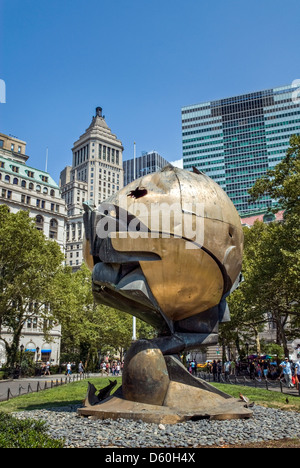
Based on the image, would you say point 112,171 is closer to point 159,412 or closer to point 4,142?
point 4,142

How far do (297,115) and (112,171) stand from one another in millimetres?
73465

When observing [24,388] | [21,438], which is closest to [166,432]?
[21,438]

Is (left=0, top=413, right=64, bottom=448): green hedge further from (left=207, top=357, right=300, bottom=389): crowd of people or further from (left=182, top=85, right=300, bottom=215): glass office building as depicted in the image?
(left=182, top=85, right=300, bottom=215): glass office building

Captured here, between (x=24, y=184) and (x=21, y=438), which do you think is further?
(x=24, y=184)

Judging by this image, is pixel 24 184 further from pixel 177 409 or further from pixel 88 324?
pixel 177 409

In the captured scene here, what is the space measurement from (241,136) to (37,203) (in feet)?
286

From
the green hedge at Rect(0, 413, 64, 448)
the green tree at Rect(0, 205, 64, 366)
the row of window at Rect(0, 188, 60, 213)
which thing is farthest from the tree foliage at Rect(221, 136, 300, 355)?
the row of window at Rect(0, 188, 60, 213)

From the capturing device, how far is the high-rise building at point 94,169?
150m

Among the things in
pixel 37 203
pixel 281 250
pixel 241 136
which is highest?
pixel 241 136

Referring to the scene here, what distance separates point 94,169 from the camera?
158m

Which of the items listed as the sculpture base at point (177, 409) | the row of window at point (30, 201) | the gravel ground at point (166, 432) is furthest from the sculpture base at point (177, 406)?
the row of window at point (30, 201)

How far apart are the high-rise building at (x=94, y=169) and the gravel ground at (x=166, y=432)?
131528 mm

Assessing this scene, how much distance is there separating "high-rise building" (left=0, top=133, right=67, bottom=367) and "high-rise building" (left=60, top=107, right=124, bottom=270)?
67.1m

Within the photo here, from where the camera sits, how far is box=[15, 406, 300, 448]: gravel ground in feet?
25.9
